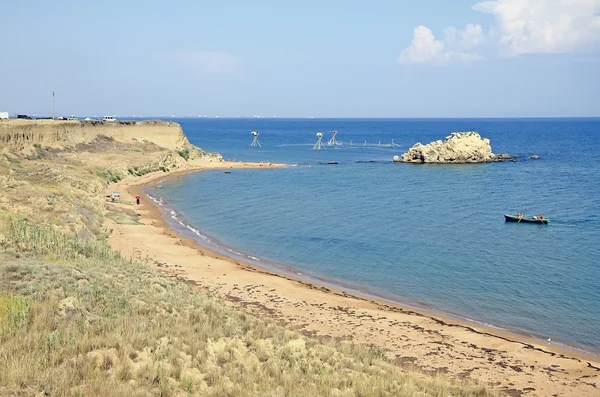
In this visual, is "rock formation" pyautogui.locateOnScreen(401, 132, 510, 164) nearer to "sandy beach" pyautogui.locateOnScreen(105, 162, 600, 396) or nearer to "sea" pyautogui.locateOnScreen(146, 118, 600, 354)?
"sea" pyautogui.locateOnScreen(146, 118, 600, 354)

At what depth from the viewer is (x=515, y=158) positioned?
96062 mm

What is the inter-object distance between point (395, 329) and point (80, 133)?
65140 millimetres

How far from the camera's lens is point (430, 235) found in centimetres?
3681

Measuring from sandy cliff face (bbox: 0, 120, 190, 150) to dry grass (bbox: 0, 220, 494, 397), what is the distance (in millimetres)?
48410

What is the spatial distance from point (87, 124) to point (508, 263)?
6458 cm

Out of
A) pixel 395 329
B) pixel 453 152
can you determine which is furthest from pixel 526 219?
pixel 453 152

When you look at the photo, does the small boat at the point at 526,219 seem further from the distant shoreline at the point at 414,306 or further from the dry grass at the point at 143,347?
the dry grass at the point at 143,347

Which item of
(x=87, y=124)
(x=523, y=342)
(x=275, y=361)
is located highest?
(x=87, y=124)

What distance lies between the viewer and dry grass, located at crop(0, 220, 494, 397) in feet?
34.1

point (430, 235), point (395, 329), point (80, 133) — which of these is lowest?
point (395, 329)

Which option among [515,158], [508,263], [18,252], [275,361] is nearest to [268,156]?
[515,158]

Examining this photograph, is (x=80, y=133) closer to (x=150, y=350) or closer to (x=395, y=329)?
(x=395, y=329)

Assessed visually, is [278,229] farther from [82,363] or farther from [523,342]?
[82,363]

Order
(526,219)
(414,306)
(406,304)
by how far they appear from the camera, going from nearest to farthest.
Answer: (414,306), (406,304), (526,219)
